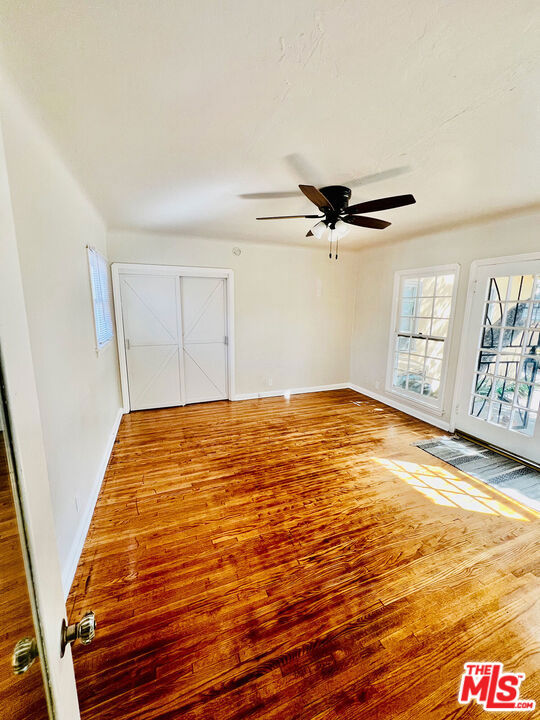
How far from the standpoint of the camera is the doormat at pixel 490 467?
262cm

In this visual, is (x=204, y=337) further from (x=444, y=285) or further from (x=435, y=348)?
(x=444, y=285)

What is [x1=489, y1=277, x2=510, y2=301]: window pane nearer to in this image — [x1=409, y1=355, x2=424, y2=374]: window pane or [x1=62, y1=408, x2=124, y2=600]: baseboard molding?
[x1=409, y1=355, x2=424, y2=374]: window pane

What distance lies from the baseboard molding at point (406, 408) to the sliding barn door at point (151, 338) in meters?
3.27

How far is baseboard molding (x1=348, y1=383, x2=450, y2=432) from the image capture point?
4.01 meters

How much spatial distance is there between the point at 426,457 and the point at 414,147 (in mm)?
2847

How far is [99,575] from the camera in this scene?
1785 mm

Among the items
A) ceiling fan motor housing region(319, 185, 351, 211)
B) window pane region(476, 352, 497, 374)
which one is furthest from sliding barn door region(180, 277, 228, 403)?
window pane region(476, 352, 497, 374)

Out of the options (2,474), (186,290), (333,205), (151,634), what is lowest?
(151,634)

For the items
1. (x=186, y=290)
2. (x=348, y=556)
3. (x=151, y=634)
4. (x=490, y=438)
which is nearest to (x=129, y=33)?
(x=151, y=634)

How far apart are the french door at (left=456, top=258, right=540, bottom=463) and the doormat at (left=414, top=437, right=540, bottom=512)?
19 cm

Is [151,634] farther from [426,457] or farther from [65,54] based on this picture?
[426,457]

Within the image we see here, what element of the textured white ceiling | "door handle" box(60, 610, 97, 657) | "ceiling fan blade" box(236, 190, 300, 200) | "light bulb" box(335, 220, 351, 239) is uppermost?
"ceiling fan blade" box(236, 190, 300, 200)

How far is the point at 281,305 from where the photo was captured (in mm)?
5105

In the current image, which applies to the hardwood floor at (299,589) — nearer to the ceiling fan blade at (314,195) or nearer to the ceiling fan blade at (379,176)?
the ceiling fan blade at (314,195)
